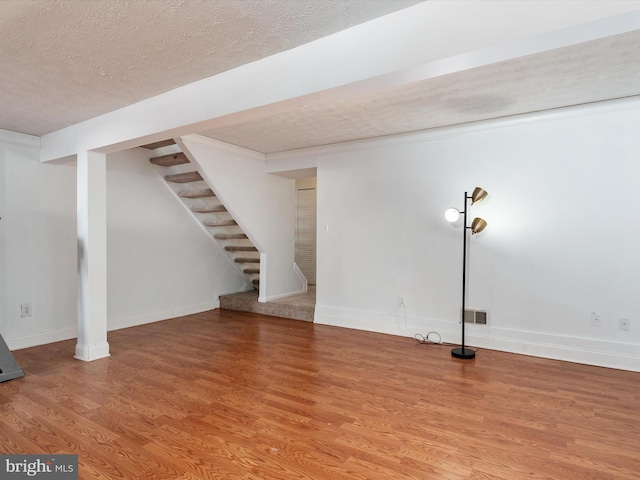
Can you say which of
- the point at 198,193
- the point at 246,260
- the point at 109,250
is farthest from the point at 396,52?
the point at 246,260

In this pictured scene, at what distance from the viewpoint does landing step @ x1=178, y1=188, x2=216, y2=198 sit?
16.6 feet

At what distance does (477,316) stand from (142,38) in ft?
12.6

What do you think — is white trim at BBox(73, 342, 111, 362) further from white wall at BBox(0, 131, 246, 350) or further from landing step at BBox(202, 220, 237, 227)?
landing step at BBox(202, 220, 237, 227)

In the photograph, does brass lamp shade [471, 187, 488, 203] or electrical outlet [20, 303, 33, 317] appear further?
electrical outlet [20, 303, 33, 317]

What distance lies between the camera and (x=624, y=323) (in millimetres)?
3289

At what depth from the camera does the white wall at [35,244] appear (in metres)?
3.75

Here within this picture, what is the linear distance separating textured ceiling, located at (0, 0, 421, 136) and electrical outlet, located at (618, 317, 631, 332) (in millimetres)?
3336

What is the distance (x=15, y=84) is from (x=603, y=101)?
4.83m

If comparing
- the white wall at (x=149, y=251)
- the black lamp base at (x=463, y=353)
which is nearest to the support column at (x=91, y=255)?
the white wall at (x=149, y=251)

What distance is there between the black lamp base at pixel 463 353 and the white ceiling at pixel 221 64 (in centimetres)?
239

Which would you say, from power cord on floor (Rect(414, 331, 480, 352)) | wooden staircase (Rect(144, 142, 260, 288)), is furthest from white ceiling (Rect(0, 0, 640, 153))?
power cord on floor (Rect(414, 331, 480, 352))

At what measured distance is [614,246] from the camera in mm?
3326

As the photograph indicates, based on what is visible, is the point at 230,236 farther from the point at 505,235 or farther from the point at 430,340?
the point at 505,235

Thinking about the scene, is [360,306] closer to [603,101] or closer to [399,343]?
[399,343]
